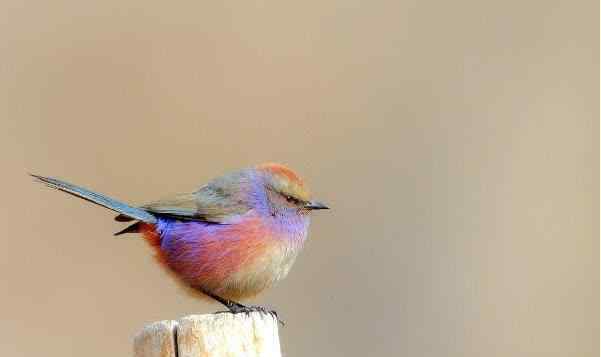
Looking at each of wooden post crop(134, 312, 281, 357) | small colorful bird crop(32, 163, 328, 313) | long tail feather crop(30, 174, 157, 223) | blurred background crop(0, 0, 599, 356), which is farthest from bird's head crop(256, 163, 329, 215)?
blurred background crop(0, 0, 599, 356)

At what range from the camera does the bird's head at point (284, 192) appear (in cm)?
469

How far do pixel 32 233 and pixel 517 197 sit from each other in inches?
121

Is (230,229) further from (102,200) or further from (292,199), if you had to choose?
(102,200)

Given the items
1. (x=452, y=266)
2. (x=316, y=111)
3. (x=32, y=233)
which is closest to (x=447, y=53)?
(x=316, y=111)

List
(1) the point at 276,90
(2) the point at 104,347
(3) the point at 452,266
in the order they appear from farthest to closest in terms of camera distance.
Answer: (1) the point at 276,90
(3) the point at 452,266
(2) the point at 104,347

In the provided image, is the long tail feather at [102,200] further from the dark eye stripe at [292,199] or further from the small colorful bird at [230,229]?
the dark eye stripe at [292,199]

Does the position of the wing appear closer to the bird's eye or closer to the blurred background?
the bird's eye

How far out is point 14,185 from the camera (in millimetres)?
7160

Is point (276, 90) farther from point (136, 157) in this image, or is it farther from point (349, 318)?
point (349, 318)

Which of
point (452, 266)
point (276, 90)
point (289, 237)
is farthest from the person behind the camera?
point (276, 90)

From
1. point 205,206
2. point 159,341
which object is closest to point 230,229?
point 205,206

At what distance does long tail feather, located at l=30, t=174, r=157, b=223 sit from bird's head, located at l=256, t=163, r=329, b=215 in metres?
0.50

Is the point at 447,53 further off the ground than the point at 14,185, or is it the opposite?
the point at 447,53

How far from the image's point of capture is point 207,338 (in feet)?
11.0
